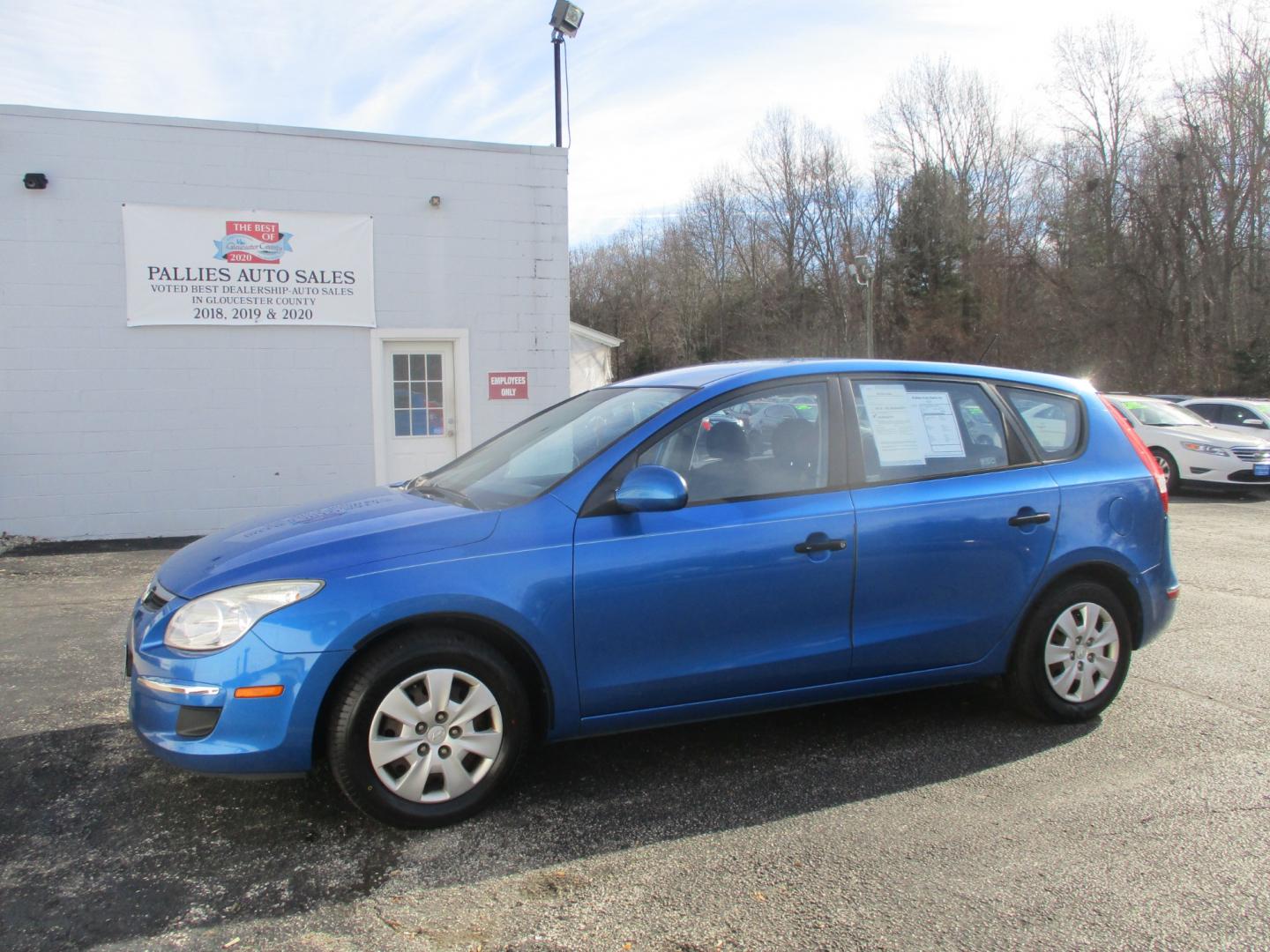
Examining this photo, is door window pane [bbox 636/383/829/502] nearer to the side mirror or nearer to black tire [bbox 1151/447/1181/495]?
the side mirror

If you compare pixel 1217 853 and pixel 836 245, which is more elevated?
pixel 836 245

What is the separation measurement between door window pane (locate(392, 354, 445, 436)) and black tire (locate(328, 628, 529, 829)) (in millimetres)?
7629

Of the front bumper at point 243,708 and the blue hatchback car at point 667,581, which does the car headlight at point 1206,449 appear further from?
the front bumper at point 243,708

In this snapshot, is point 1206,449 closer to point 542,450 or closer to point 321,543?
point 542,450

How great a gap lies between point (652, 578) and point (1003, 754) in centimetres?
173

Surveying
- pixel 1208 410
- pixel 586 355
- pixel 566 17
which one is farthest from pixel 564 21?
pixel 586 355

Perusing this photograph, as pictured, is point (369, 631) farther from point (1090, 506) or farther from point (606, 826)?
point (1090, 506)

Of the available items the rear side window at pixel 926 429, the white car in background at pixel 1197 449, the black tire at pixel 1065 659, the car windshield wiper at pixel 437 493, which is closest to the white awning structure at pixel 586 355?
the white car in background at pixel 1197 449

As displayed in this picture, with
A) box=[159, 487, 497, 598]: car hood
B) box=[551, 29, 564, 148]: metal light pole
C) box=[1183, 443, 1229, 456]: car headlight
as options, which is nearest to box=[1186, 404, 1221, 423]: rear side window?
box=[1183, 443, 1229, 456]: car headlight

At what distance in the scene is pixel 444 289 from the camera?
10.4 meters

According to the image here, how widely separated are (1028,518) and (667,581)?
66.3 inches

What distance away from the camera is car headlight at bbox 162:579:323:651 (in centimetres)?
296

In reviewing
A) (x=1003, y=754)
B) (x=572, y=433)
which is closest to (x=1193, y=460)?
(x=1003, y=754)

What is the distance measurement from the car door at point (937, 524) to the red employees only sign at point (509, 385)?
7.11 meters
